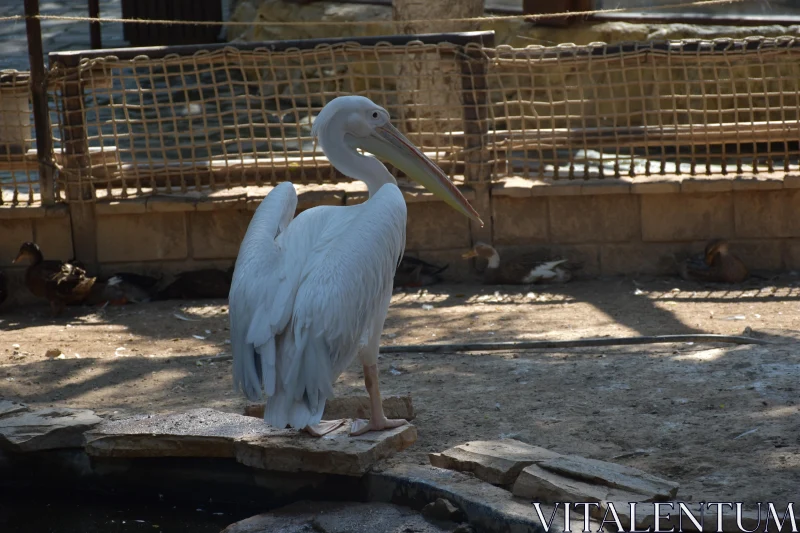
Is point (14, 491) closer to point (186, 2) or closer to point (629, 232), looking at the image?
point (629, 232)

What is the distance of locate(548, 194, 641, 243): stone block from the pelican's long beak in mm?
3430

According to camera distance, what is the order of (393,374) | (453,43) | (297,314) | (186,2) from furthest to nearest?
(186,2)
(453,43)
(393,374)
(297,314)

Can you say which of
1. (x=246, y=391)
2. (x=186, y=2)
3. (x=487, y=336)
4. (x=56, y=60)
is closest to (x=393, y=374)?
(x=487, y=336)

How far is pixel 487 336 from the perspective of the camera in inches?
251

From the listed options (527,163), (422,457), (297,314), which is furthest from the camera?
(527,163)

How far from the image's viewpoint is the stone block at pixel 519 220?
26.0 feet

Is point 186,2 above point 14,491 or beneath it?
above

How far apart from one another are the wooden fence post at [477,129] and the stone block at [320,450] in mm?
3972

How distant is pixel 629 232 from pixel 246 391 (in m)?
4.72

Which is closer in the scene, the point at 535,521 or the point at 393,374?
the point at 535,521

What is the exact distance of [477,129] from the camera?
7895 mm

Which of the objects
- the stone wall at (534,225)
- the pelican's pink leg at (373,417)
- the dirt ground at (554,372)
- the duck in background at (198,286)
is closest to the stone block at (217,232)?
the stone wall at (534,225)

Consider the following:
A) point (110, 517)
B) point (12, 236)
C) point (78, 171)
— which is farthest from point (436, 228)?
point (110, 517)

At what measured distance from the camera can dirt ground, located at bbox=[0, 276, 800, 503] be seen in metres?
4.05
